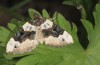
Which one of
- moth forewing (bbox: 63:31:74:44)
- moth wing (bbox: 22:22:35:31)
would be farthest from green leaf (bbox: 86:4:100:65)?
moth wing (bbox: 22:22:35:31)

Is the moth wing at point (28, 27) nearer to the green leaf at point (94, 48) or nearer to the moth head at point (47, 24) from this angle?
the moth head at point (47, 24)

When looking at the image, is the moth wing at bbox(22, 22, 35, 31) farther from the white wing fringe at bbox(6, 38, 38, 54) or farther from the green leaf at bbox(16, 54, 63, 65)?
the green leaf at bbox(16, 54, 63, 65)

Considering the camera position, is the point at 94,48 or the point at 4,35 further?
the point at 4,35

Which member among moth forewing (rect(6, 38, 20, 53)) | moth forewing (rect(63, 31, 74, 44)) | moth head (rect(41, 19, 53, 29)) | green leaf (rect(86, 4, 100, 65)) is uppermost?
moth head (rect(41, 19, 53, 29))

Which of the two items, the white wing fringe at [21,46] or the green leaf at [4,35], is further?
the green leaf at [4,35]

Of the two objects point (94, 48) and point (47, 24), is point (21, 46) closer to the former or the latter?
point (47, 24)

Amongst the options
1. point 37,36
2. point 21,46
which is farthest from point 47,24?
point 21,46

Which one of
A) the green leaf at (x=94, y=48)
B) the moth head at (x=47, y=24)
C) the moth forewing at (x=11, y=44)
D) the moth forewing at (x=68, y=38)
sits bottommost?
the green leaf at (x=94, y=48)

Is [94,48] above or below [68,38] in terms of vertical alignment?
A: below

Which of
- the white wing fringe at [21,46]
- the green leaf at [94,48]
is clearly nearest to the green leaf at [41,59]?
the white wing fringe at [21,46]
